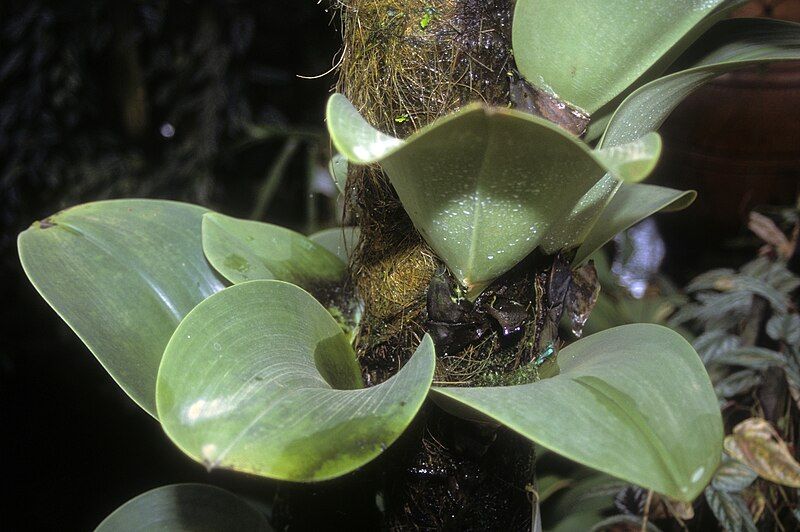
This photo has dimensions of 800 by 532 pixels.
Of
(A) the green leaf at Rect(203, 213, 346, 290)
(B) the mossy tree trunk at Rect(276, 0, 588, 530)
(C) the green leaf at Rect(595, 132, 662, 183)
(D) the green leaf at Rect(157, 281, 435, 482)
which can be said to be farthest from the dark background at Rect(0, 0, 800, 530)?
(C) the green leaf at Rect(595, 132, 662, 183)

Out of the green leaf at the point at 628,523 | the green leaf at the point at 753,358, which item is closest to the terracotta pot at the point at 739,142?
the green leaf at the point at 753,358

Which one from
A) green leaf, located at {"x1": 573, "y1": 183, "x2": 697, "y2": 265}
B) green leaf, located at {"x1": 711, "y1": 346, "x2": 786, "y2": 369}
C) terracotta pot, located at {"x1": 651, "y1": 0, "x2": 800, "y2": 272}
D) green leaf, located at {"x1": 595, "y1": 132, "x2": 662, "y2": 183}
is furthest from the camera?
terracotta pot, located at {"x1": 651, "y1": 0, "x2": 800, "y2": 272}

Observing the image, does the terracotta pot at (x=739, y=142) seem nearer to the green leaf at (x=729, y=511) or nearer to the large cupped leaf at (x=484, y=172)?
the green leaf at (x=729, y=511)

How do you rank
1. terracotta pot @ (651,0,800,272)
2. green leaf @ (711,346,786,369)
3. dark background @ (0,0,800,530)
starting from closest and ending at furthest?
green leaf @ (711,346,786,369)
terracotta pot @ (651,0,800,272)
dark background @ (0,0,800,530)

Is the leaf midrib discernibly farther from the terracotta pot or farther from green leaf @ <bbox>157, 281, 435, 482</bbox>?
the terracotta pot

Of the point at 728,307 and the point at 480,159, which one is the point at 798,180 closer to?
the point at 728,307

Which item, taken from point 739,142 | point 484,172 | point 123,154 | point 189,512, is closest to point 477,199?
point 484,172

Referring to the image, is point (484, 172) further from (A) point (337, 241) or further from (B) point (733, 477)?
(B) point (733, 477)
